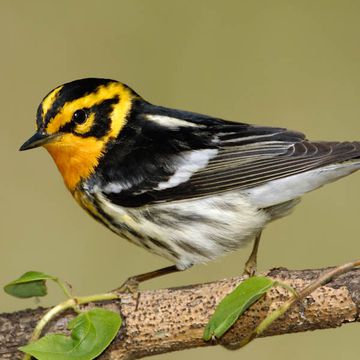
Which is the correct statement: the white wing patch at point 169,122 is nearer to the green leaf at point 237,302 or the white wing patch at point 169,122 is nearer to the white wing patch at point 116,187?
the white wing patch at point 116,187

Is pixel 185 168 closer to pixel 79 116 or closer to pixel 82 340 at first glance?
pixel 79 116

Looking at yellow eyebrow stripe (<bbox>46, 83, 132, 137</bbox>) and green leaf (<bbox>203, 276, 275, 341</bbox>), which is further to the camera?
yellow eyebrow stripe (<bbox>46, 83, 132, 137</bbox>)

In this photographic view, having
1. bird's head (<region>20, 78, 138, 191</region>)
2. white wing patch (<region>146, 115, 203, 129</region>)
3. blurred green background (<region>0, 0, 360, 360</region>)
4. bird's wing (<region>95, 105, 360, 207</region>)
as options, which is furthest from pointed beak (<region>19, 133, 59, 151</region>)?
blurred green background (<region>0, 0, 360, 360</region>)

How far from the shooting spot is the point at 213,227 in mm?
4094

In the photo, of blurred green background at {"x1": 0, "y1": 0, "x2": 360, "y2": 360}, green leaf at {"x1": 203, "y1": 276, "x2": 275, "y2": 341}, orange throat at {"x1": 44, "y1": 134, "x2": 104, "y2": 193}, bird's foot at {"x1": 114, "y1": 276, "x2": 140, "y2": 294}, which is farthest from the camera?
blurred green background at {"x1": 0, "y1": 0, "x2": 360, "y2": 360}

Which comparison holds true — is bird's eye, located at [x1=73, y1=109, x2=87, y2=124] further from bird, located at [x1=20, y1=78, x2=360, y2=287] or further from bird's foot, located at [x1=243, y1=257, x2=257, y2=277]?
bird's foot, located at [x1=243, y1=257, x2=257, y2=277]

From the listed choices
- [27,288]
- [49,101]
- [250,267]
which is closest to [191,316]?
[27,288]

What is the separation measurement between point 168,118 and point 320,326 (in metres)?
1.37

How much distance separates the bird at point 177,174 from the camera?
13.2ft

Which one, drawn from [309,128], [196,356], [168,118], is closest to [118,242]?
[196,356]

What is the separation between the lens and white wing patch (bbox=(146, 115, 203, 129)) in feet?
13.9

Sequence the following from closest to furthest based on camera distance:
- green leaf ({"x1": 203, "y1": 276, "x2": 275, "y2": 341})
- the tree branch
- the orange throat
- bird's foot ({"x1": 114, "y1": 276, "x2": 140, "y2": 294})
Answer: green leaf ({"x1": 203, "y1": 276, "x2": 275, "y2": 341}) < the tree branch < bird's foot ({"x1": 114, "y1": 276, "x2": 140, "y2": 294}) < the orange throat

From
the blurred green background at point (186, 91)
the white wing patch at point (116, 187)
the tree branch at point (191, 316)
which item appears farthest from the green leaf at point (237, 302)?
the blurred green background at point (186, 91)

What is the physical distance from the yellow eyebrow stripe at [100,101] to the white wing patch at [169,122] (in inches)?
5.2
